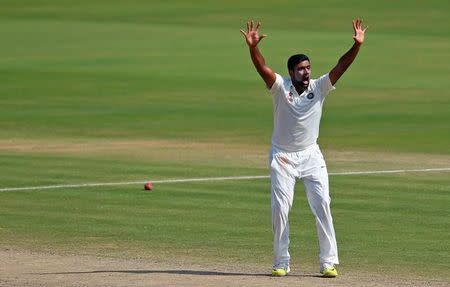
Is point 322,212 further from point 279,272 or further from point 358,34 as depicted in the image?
point 358,34

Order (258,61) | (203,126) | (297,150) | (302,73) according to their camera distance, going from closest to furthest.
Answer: (258,61)
(302,73)
(297,150)
(203,126)

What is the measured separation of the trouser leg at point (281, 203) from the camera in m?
15.3

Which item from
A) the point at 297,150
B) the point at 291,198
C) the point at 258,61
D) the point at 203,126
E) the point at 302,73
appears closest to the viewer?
the point at 258,61

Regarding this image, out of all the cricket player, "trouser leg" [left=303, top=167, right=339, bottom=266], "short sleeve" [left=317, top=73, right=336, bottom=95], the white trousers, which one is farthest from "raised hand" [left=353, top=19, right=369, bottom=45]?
"trouser leg" [left=303, top=167, right=339, bottom=266]

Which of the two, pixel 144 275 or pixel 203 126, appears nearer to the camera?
pixel 144 275

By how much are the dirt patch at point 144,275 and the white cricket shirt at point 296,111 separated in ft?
4.69

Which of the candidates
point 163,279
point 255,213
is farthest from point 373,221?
point 163,279

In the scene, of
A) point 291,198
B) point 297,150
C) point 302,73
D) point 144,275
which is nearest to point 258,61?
point 302,73

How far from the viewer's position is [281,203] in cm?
1532

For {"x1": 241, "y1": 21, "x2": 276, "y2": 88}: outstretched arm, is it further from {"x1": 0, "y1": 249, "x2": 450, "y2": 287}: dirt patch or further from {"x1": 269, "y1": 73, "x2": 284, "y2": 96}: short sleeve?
{"x1": 0, "y1": 249, "x2": 450, "y2": 287}: dirt patch

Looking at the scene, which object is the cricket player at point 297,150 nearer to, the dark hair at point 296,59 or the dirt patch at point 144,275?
the dark hair at point 296,59

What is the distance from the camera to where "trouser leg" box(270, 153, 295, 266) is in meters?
15.3

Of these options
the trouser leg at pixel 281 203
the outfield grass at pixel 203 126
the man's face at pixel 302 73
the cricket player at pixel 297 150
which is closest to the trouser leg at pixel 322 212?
the cricket player at pixel 297 150

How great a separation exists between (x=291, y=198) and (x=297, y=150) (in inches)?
20.7
